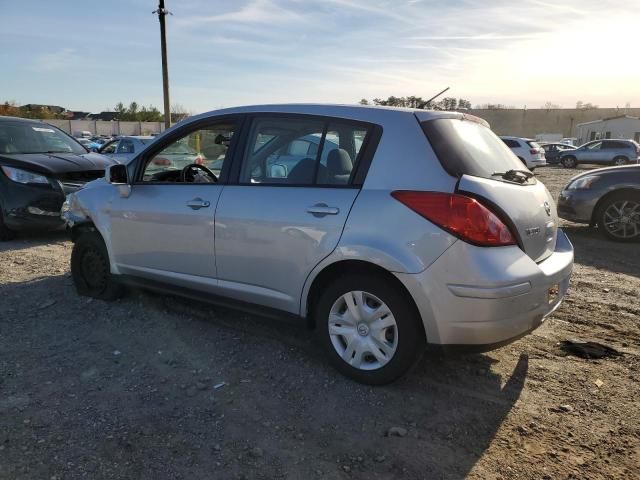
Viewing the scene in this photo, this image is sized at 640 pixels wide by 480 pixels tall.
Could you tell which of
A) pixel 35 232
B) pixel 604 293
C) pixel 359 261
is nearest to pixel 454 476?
pixel 359 261

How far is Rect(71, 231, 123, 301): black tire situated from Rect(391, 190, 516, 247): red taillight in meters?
3.02

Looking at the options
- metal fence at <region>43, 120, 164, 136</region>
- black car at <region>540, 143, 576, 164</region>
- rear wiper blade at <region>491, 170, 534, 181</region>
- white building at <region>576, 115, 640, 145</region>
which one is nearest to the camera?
rear wiper blade at <region>491, 170, 534, 181</region>

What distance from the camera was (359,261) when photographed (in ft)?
10.3

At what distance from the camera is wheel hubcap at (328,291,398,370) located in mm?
3133

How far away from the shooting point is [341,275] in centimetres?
329

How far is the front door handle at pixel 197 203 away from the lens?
3.82 meters

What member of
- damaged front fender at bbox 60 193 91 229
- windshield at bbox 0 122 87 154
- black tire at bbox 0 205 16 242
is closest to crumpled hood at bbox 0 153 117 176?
windshield at bbox 0 122 87 154

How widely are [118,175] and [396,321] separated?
270 cm

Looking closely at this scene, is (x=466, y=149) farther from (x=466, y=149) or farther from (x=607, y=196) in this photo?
(x=607, y=196)

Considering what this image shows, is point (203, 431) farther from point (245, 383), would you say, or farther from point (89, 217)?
point (89, 217)

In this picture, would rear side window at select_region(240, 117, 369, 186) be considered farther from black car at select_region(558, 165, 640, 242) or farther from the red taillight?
black car at select_region(558, 165, 640, 242)

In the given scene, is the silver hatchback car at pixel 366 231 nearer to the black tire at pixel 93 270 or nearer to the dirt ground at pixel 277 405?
the dirt ground at pixel 277 405

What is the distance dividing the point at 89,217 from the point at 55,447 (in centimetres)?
252

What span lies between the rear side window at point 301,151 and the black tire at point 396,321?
64 cm
